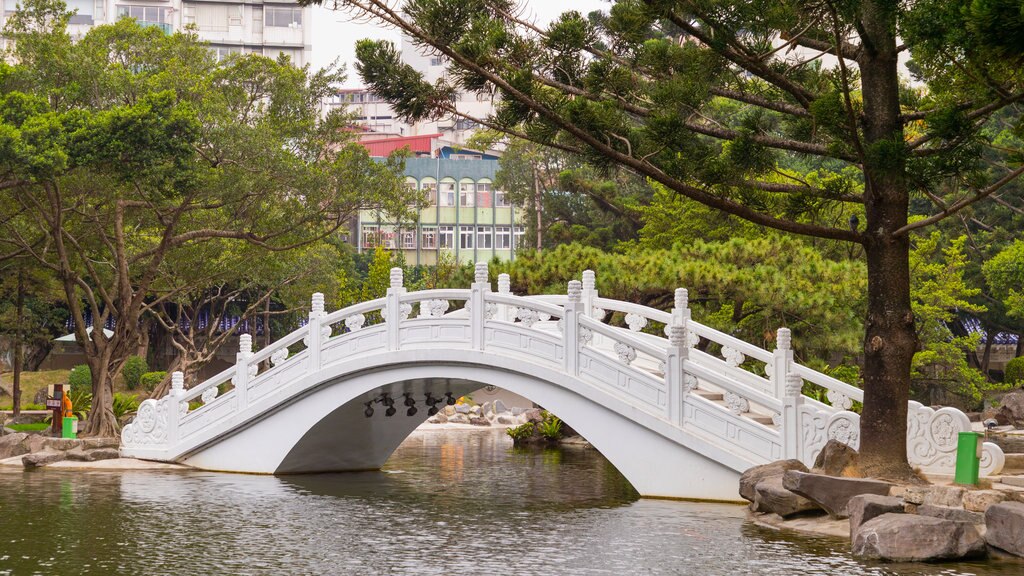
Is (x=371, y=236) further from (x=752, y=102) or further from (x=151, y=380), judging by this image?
(x=752, y=102)

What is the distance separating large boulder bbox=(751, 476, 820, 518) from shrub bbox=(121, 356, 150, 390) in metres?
32.5

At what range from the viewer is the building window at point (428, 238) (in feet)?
191

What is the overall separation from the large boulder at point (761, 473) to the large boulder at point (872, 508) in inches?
53.9

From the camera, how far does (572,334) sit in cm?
1500

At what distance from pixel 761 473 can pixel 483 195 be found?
4657 cm

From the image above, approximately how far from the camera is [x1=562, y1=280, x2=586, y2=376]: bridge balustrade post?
14.9m

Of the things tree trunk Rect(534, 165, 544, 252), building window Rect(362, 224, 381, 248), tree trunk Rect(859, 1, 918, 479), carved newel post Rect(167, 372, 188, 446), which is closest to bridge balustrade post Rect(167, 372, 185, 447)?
carved newel post Rect(167, 372, 188, 446)

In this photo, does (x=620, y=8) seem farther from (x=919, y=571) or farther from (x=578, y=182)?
(x=578, y=182)

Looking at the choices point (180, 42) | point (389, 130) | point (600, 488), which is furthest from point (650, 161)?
point (389, 130)

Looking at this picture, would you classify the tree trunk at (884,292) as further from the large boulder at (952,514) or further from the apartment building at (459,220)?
the apartment building at (459,220)

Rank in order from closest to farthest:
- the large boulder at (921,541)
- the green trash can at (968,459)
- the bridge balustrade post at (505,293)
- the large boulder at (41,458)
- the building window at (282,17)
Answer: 1. the large boulder at (921,541)
2. the green trash can at (968,459)
3. the bridge balustrade post at (505,293)
4. the large boulder at (41,458)
5. the building window at (282,17)

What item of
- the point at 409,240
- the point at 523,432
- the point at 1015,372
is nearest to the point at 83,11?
the point at 409,240

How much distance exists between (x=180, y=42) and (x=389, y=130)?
5009cm

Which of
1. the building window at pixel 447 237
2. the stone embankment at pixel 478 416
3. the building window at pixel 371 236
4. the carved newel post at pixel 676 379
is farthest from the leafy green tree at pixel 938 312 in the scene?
the building window at pixel 447 237
